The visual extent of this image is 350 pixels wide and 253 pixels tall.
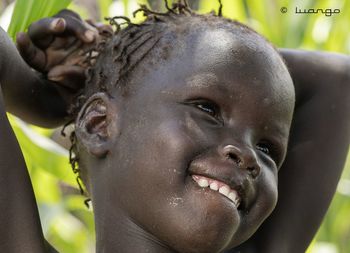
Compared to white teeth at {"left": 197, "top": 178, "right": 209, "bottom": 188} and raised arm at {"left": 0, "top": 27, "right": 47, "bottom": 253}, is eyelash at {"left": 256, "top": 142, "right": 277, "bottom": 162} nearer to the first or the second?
white teeth at {"left": 197, "top": 178, "right": 209, "bottom": 188}

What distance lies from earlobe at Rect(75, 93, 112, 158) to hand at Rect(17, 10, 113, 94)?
0.14 m

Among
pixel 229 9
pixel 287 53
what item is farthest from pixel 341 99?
pixel 229 9

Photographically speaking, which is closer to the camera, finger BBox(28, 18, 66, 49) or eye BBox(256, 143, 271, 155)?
eye BBox(256, 143, 271, 155)

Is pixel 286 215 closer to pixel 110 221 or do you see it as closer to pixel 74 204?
pixel 110 221

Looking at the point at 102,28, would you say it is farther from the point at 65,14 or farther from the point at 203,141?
the point at 203,141

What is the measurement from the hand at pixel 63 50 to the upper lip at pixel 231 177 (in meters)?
0.42

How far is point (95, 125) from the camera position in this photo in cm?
191

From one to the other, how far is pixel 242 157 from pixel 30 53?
0.54 meters

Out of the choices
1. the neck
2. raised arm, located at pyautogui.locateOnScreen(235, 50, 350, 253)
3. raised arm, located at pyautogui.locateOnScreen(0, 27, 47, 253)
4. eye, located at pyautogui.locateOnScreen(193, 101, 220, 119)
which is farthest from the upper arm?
raised arm, located at pyautogui.locateOnScreen(235, 50, 350, 253)

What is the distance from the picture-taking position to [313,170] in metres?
2.11

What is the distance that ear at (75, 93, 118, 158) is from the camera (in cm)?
188

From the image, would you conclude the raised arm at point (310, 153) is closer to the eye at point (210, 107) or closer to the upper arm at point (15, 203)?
the eye at point (210, 107)

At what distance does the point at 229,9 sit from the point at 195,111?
3.39 feet

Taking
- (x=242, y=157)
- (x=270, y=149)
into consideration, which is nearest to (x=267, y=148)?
(x=270, y=149)
